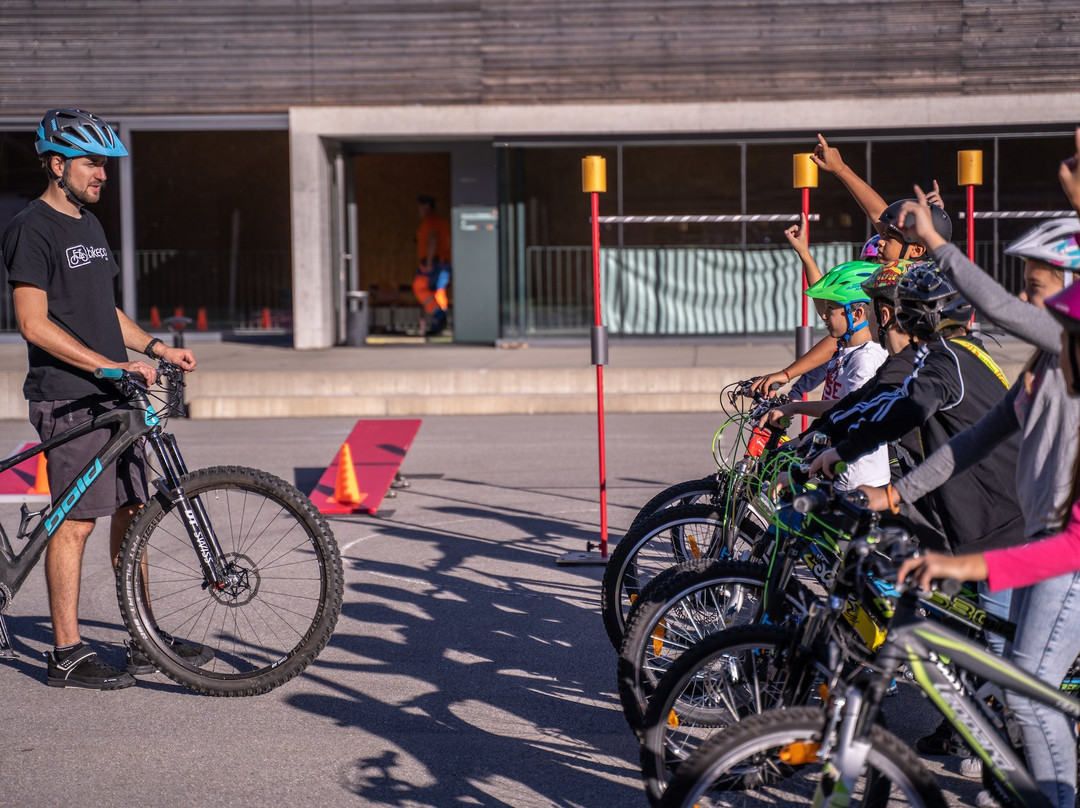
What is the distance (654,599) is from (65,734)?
2.36m

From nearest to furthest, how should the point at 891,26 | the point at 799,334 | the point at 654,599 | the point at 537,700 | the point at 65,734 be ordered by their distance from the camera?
1. the point at 654,599
2. the point at 65,734
3. the point at 537,700
4. the point at 799,334
5. the point at 891,26

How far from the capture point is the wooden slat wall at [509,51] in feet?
58.4

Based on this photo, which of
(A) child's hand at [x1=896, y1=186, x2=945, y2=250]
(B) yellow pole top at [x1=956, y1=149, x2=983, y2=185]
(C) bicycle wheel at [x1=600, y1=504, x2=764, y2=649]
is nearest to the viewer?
(A) child's hand at [x1=896, y1=186, x2=945, y2=250]

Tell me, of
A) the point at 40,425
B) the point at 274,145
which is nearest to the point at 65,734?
the point at 40,425

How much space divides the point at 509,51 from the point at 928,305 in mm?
14637

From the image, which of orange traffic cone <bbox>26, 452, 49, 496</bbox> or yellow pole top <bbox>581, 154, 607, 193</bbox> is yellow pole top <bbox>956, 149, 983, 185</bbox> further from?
orange traffic cone <bbox>26, 452, 49, 496</bbox>

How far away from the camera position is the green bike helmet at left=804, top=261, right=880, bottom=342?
5336 mm

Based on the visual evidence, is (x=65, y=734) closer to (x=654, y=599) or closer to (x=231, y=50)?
(x=654, y=599)

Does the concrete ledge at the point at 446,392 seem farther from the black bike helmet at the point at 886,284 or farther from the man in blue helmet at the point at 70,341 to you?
the black bike helmet at the point at 886,284

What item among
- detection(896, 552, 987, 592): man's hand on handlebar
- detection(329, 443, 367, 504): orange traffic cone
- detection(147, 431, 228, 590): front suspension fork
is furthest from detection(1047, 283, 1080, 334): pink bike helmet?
detection(329, 443, 367, 504): orange traffic cone

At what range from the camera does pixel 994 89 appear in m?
17.8

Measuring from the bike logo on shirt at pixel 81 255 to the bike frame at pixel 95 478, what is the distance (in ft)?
2.01

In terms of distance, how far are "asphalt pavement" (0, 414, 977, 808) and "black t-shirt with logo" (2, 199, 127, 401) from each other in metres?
1.30

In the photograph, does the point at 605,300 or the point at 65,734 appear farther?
the point at 605,300
